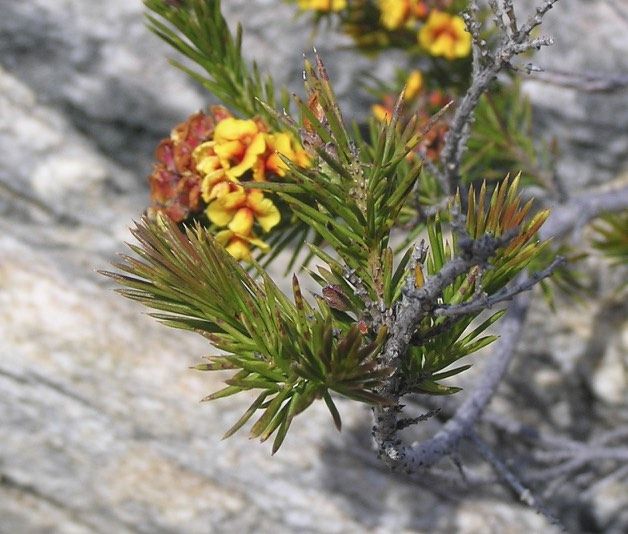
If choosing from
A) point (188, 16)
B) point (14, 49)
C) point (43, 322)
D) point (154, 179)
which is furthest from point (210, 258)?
point (14, 49)

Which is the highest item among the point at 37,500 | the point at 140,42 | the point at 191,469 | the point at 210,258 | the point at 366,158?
the point at 140,42

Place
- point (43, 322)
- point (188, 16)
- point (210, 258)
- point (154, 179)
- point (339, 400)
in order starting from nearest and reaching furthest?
point (210, 258)
point (154, 179)
point (188, 16)
point (43, 322)
point (339, 400)

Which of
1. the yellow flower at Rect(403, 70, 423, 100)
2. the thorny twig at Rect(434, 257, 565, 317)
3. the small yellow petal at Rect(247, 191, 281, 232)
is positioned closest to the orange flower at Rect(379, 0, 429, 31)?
the yellow flower at Rect(403, 70, 423, 100)

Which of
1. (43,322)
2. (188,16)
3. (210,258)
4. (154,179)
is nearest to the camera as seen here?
(210,258)

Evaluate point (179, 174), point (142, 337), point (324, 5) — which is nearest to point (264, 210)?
point (179, 174)

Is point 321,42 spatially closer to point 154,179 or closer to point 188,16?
point 188,16

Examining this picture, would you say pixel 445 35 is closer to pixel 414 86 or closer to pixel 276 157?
pixel 414 86

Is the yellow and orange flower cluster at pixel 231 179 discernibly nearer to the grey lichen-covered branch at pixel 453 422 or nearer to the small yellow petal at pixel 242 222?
the small yellow petal at pixel 242 222

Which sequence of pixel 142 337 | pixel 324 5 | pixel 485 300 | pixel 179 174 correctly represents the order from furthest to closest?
pixel 142 337 → pixel 324 5 → pixel 179 174 → pixel 485 300
